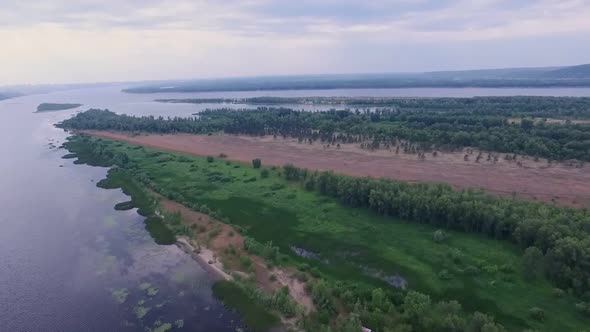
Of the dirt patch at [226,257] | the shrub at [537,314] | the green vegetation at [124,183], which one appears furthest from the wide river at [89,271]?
the shrub at [537,314]

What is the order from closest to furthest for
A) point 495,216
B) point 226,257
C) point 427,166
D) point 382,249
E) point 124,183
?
1. point 495,216
2. point 382,249
3. point 226,257
4. point 124,183
5. point 427,166

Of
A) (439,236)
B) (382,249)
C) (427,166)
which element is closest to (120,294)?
(382,249)

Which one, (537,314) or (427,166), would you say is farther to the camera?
(427,166)

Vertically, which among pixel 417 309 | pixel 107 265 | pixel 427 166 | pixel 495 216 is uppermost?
pixel 495 216

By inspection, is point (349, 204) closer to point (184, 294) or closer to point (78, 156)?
point (184, 294)

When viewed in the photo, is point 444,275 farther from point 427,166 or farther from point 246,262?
point 427,166

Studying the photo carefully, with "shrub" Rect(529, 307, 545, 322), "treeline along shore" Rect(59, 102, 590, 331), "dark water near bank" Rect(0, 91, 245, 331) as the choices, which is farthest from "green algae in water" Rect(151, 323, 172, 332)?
"shrub" Rect(529, 307, 545, 322)

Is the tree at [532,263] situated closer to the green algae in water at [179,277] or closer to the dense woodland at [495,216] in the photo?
the dense woodland at [495,216]
